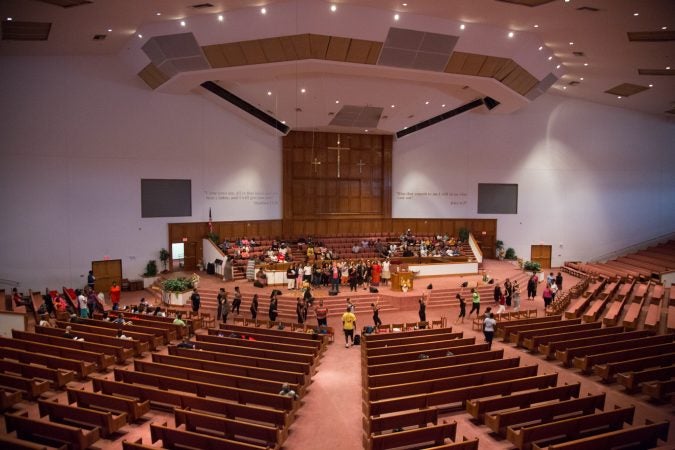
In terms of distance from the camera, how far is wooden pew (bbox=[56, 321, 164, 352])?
10.6 m

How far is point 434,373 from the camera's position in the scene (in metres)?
8.41

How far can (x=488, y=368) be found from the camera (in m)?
8.78

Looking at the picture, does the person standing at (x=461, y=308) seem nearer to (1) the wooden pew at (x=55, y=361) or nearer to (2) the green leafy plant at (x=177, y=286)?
(2) the green leafy plant at (x=177, y=286)

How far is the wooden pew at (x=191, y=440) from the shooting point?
580 centimetres

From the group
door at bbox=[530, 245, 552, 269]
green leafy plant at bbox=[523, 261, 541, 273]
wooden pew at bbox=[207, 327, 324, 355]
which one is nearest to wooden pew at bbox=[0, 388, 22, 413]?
wooden pew at bbox=[207, 327, 324, 355]

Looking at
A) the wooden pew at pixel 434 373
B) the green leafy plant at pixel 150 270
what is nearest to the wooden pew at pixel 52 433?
the wooden pew at pixel 434 373

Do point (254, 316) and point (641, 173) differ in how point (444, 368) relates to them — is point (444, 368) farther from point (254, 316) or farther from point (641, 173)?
point (641, 173)

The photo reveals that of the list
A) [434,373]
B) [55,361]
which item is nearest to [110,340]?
[55,361]

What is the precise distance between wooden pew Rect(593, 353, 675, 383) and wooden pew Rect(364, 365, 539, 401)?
1.70 metres

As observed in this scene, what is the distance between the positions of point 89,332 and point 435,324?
9376 mm

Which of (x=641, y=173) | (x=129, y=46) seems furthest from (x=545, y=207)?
(x=129, y=46)

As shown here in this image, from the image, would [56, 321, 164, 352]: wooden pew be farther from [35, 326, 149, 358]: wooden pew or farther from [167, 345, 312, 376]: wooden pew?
[167, 345, 312, 376]: wooden pew

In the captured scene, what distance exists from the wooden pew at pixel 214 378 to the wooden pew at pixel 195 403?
1.73 ft

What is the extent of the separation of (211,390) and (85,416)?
73.6 inches
